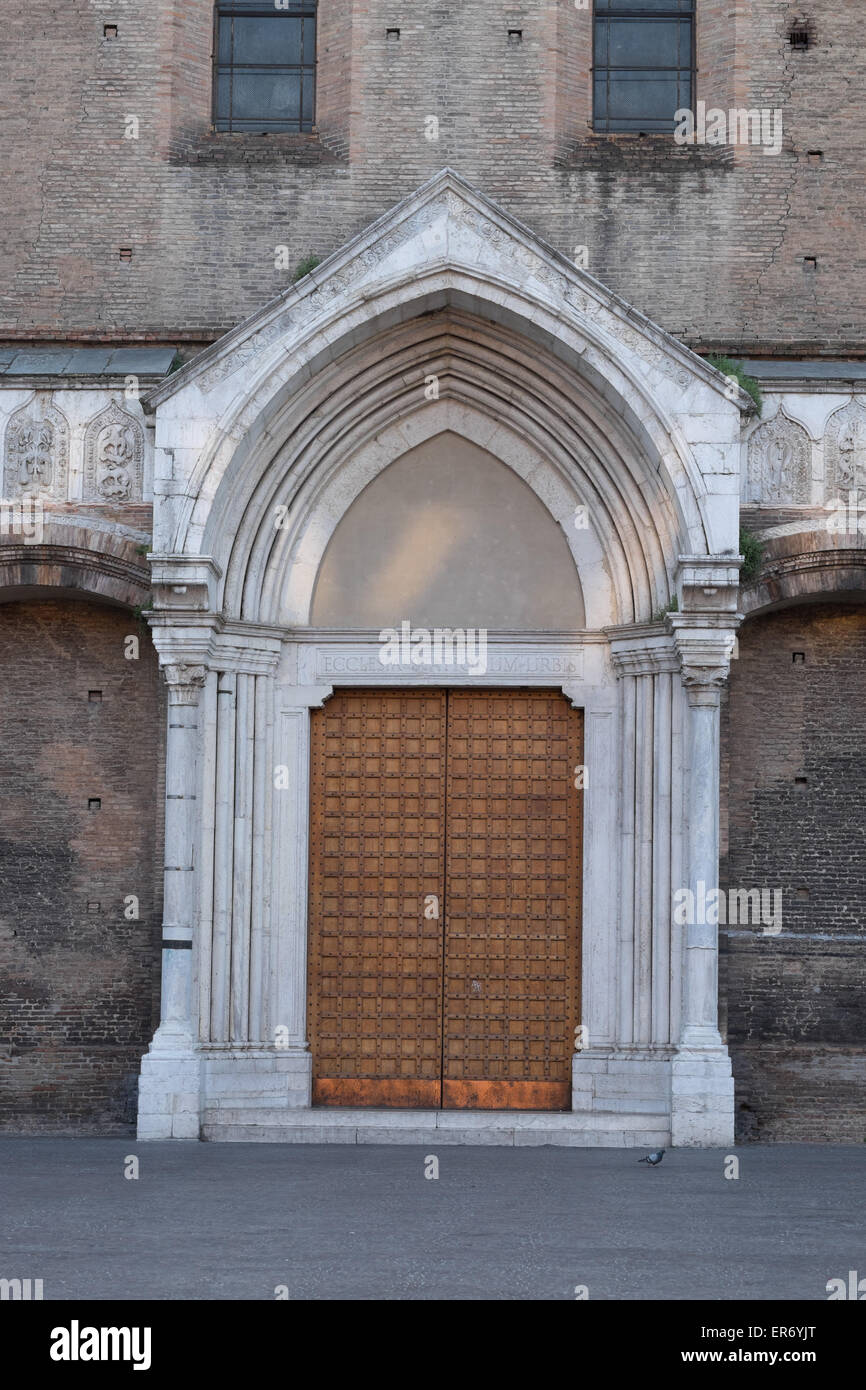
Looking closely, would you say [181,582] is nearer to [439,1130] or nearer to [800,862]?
[439,1130]

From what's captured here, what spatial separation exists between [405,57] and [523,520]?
3922mm

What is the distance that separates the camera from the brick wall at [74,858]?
15.1 metres

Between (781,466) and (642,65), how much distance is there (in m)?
4.00

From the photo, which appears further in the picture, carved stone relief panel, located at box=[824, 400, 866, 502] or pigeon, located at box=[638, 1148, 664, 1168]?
carved stone relief panel, located at box=[824, 400, 866, 502]

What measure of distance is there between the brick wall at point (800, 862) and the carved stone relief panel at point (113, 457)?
4.86 m

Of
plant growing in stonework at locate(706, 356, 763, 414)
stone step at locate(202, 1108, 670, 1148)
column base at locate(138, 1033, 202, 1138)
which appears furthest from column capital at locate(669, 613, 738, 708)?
column base at locate(138, 1033, 202, 1138)

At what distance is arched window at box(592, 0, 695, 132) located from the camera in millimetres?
16141

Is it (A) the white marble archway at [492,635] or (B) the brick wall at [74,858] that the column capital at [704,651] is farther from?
(B) the brick wall at [74,858]

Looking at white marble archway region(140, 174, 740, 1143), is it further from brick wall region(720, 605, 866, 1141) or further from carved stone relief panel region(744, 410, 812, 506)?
brick wall region(720, 605, 866, 1141)

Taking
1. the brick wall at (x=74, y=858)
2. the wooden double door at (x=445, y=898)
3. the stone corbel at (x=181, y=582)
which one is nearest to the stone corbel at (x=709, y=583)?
the wooden double door at (x=445, y=898)

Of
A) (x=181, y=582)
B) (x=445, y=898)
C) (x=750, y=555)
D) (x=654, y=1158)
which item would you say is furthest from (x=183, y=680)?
(x=654, y=1158)

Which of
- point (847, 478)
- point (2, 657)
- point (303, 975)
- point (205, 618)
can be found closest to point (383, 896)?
point (303, 975)

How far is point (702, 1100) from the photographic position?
13453 millimetres

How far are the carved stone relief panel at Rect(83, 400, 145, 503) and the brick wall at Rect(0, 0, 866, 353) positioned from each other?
1132 mm
